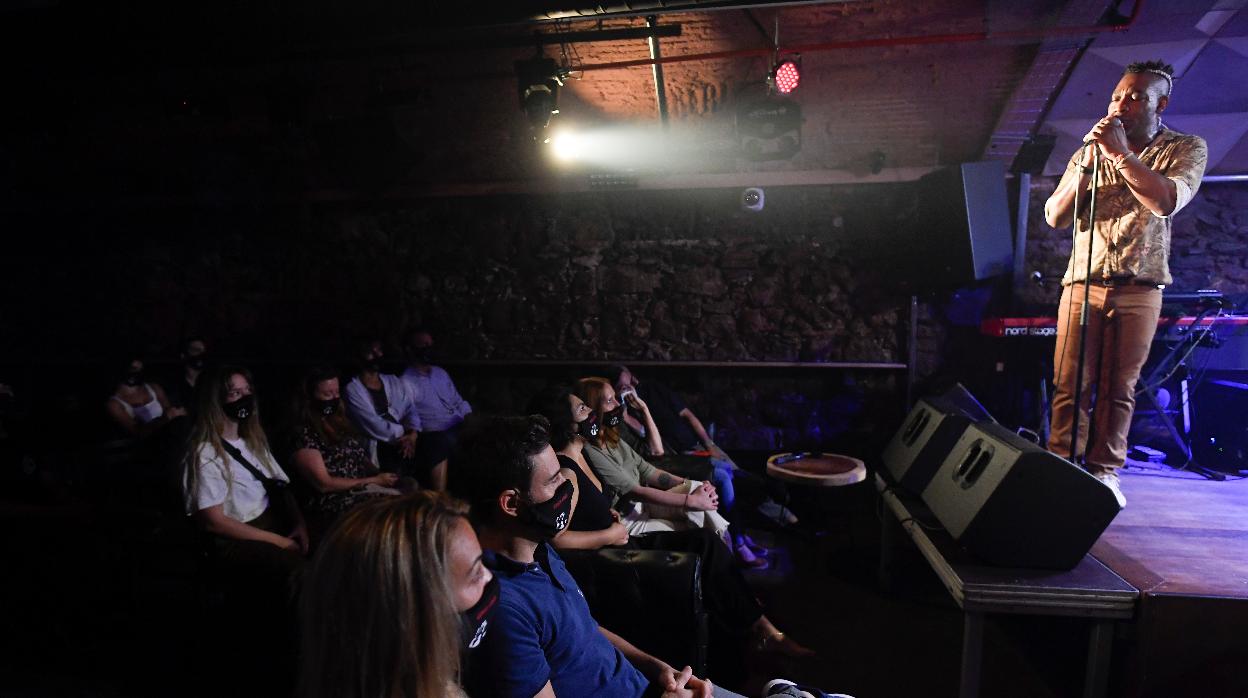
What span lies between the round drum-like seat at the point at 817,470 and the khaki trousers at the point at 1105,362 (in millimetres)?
1039

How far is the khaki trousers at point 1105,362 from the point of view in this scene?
276 centimetres

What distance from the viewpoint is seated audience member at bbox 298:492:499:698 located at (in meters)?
1.03

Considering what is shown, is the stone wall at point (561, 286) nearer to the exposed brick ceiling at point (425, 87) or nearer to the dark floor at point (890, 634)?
the exposed brick ceiling at point (425, 87)

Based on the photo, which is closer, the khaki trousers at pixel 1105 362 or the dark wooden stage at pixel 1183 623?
the dark wooden stage at pixel 1183 623

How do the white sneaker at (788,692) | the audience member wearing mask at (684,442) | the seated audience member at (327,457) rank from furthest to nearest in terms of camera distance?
the audience member wearing mask at (684,442) → the seated audience member at (327,457) → the white sneaker at (788,692)

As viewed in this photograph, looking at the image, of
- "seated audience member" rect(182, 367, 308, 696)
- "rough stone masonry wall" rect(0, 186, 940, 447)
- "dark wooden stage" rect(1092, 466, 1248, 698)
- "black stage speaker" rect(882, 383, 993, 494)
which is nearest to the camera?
"dark wooden stage" rect(1092, 466, 1248, 698)

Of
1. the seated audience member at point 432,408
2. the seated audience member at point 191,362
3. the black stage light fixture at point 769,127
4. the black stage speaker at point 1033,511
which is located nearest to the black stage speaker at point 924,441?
the black stage speaker at point 1033,511

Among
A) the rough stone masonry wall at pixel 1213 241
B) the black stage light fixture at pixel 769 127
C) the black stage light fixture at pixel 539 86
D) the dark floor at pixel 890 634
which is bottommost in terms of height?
the dark floor at pixel 890 634

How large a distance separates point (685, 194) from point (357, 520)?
4.85 m

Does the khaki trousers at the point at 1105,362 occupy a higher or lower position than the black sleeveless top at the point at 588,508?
higher

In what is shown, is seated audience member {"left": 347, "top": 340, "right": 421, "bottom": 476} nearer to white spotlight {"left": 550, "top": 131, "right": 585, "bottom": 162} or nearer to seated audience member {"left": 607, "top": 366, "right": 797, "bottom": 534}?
seated audience member {"left": 607, "top": 366, "right": 797, "bottom": 534}

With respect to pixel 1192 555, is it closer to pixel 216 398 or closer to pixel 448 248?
pixel 216 398

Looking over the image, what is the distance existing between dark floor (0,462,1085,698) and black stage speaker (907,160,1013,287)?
2.49 m

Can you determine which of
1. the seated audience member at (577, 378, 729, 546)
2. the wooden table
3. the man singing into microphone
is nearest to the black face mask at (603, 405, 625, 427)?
the seated audience member at (577, 378, 729, 546)
